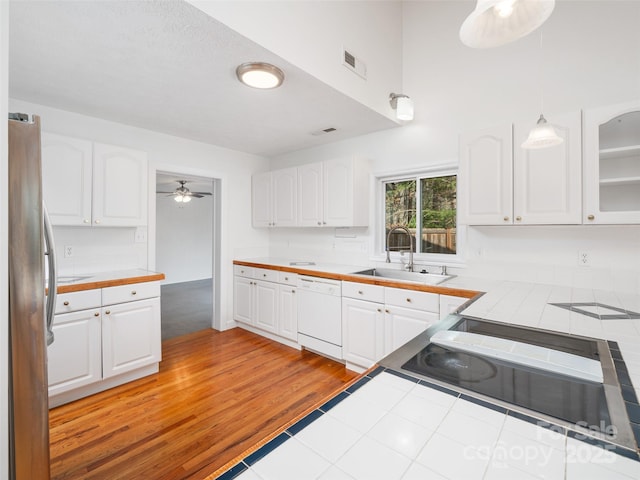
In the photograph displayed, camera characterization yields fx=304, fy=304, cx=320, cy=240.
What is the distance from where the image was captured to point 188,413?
6.86 feet

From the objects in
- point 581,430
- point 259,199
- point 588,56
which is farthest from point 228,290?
point 588,56

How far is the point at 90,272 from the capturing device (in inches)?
109

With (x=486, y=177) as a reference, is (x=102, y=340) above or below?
below

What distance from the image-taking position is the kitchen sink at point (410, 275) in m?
2.65

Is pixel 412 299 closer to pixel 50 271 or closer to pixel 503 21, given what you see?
pixel 503 21

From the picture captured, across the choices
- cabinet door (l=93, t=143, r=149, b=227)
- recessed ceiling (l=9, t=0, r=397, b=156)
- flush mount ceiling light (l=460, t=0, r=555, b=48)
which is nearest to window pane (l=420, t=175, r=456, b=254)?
recessed ceiling (l=9, t=0, r=397, b=156)

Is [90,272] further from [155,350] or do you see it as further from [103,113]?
[103,113]

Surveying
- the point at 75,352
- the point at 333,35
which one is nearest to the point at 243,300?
the point at 75,352

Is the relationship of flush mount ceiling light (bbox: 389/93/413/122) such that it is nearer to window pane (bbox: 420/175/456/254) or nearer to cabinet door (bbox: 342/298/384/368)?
window pane (bbox: 420/175/456/254)

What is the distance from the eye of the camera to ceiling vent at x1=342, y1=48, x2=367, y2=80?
234cm

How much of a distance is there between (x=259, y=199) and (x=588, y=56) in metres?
3.40

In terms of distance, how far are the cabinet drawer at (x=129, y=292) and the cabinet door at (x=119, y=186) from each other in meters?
0.62

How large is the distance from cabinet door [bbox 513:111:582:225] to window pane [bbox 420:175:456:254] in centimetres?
79

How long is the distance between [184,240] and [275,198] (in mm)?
4189
